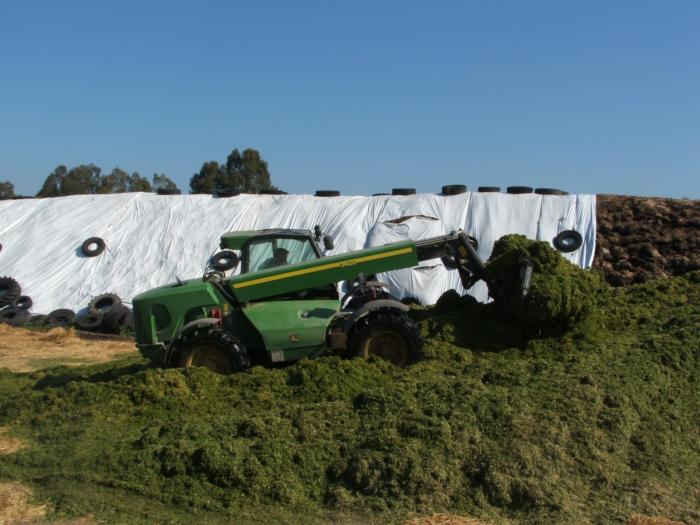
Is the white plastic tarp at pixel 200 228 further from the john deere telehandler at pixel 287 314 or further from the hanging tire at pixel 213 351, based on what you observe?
the hanging tire at pixel 213 351

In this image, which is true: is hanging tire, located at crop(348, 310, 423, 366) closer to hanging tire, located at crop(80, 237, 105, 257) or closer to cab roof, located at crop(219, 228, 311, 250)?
cab roof, located at crop(219, 228, 311, 250)

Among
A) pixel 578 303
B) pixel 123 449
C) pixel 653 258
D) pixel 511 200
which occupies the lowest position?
pixel 123 449

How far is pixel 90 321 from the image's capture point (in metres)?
17.8

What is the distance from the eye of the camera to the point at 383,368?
8.95 metres

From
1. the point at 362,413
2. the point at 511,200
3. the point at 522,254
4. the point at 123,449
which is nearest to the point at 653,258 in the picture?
the point at 511,200

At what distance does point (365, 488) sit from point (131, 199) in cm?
1846

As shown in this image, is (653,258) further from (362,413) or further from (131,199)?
(131,199)

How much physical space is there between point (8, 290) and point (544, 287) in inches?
586

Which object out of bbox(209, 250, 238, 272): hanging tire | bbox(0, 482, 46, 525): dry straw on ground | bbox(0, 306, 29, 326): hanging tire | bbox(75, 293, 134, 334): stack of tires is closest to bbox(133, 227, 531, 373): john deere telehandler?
bbox(0, 482, 46, 525): dry straw on ground

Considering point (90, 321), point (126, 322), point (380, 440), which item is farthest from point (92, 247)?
Result: point (380, 440)

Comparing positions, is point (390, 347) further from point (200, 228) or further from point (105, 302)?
point (200, 228)

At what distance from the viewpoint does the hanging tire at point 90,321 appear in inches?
690

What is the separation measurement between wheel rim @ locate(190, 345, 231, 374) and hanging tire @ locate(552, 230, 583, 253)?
1082 centimetres

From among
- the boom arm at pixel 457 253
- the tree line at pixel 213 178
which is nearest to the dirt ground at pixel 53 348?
the boom arm at pixel 457 253
